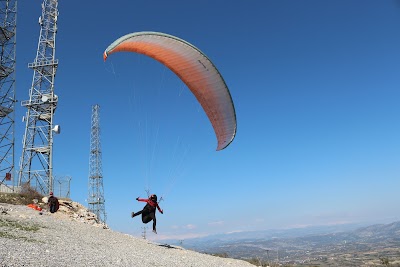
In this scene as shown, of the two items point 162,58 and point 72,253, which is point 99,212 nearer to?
point 162,58

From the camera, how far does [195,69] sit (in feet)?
56.4

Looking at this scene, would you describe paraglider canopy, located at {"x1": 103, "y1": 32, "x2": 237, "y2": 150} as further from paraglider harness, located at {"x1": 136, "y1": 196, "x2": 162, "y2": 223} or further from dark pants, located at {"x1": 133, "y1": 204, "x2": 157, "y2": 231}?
dark pants, located at {"x1": 133, "y1": 204, "x2": 157, "y2": 231}

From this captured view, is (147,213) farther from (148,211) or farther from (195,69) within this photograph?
(195,69)

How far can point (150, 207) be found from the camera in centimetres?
1580

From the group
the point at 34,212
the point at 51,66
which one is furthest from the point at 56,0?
the point at 34,212

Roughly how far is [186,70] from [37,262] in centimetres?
1142

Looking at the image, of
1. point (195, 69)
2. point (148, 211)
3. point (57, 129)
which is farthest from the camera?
point (57, 129)

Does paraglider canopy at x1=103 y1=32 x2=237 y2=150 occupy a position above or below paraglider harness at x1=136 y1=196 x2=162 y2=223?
above

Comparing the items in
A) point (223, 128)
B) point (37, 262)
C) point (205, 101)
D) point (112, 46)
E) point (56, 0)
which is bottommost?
point (37, 262)

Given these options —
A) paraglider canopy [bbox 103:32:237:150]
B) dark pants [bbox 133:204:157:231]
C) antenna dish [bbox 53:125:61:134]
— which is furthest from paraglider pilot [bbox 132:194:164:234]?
antenna dish [bbox 53:125:61:134]

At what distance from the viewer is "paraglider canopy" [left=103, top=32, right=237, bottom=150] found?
1552 centimetres

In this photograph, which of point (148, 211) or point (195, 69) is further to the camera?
point (195, 69)

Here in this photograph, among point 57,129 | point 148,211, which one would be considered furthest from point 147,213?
point 57,129

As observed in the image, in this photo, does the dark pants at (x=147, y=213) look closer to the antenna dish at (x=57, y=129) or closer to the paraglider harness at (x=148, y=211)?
the paraglider harness at (x=148, y=211)
